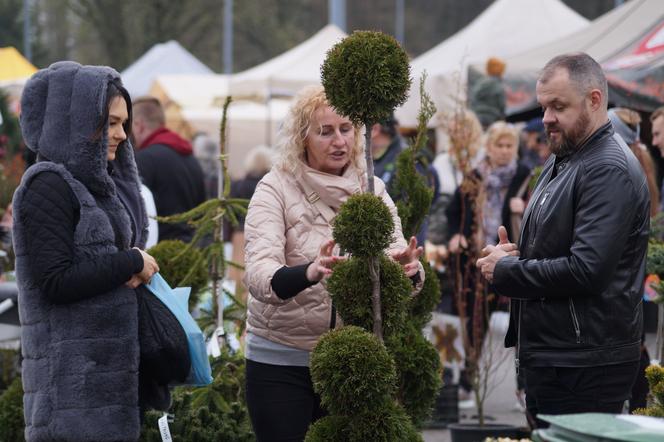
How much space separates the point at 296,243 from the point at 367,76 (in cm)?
85

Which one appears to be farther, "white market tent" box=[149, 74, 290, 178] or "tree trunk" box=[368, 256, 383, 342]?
"white market tent" box=[149, 74, 290, 178]

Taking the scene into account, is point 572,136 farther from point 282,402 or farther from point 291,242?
point 282,402

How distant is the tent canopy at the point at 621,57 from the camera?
8.91 meters

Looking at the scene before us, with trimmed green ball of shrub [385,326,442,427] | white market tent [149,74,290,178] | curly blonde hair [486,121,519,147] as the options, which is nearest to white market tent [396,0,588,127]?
curly blonde hair [486,121,519,147]

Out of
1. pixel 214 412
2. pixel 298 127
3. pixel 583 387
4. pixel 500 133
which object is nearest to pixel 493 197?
pixel 500 133

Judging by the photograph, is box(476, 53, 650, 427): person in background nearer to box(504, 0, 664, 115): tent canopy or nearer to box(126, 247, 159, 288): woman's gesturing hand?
box(126, 247, 159, 288): woman's gesturing hand

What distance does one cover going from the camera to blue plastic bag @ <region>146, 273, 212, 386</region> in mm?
4098

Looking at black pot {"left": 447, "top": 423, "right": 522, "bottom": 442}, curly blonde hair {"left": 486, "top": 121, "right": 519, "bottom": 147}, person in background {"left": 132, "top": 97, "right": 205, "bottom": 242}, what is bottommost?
black pot {"left": 447, "top": 423, "right": 522, "bottom": 442}

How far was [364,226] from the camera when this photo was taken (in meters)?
3.54

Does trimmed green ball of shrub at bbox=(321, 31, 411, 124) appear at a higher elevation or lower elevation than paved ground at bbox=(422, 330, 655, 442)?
higher

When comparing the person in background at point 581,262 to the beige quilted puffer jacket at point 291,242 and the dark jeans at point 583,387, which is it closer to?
the dark jeans at point 583,387

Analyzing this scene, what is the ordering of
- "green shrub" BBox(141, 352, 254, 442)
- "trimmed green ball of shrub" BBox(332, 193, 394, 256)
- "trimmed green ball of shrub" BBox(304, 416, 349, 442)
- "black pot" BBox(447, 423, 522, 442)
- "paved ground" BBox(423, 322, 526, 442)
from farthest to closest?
1. "paved ground" BBox(423, 322, 526, 442)
2. "black pot" BBox(447, 423, 522, 442)
3. "green shrub" BBox(141, 352, 254, 442)
4. "trimmed green ball of shrub" BBox(304, 416, 349, 442)
5. "trimmed green ball of shrub" BBox(332, 193, 394, 256)

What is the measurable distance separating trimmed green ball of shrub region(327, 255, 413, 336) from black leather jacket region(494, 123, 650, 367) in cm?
43

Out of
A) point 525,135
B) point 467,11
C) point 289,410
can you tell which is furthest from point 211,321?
point 467,11
